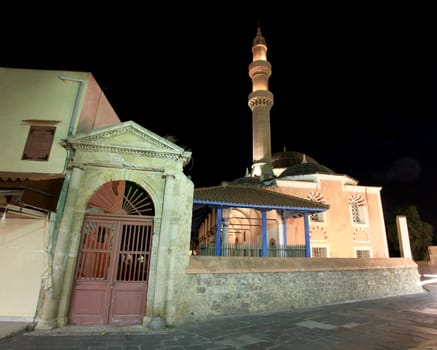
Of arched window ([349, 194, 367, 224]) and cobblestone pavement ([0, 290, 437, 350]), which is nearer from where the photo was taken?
cobblestone pavement ([0, 290, 437, 350])

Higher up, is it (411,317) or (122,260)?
(122,260)

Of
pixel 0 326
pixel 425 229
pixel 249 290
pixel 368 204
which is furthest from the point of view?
pixel 425 229

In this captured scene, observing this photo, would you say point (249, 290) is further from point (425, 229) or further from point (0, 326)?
point (425, 229)

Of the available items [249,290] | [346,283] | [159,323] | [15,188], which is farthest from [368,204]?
[15,188]

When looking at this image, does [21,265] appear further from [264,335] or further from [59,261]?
[264,335]

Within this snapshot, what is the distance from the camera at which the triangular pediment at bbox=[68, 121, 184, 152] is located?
757cm

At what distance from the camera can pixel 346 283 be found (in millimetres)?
10781

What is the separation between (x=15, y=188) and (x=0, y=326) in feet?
10.4

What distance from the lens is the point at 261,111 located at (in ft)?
82.1

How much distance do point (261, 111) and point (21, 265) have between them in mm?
22412

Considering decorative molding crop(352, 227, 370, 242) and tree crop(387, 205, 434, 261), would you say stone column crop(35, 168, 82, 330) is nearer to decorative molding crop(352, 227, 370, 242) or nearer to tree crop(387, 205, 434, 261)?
decorative molding crop(352, 227, 370, 242)

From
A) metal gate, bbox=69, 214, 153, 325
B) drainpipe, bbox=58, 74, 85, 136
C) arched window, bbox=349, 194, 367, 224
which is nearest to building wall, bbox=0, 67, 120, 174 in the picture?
drainpipe, bbox=58, 74, 85, 136

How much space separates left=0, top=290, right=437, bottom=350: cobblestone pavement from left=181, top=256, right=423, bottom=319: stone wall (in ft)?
1.65

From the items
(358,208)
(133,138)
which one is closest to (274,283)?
(133,138)
